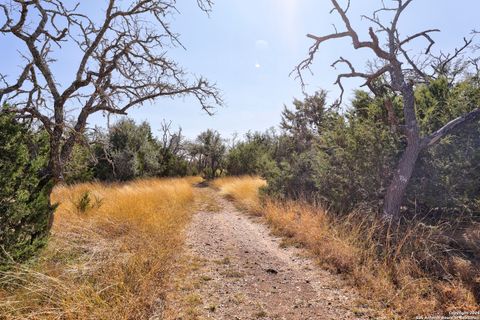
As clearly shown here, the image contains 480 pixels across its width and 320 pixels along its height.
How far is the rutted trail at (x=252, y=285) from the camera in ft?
10.5

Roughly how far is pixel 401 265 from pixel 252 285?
2282 mm

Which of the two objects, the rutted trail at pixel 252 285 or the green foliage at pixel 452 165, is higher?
the green foliage at pixel 452 165

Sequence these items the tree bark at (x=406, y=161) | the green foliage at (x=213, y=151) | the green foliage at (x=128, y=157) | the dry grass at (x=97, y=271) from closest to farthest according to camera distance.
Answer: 1. the dry grass at (x=97, y=271)
2. the tree bark at (x=406, y=161)
3. the green foliage at (x=128, y=157)
4. the green foliage at (x=213, y=151)

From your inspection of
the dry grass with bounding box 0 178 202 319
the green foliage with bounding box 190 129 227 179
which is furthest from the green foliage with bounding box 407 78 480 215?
the green foliage with bounding box 190 129 227 179

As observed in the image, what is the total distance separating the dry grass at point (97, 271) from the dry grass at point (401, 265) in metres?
2.78

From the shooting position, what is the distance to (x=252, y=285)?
398 cm

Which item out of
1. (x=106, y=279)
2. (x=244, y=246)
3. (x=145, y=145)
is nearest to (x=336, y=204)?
(x=244, y=246)

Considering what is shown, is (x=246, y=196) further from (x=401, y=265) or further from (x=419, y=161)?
(x=401, y=265)

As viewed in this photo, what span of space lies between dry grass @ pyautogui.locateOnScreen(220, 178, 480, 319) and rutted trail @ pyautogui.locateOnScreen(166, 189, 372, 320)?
1.14 feet

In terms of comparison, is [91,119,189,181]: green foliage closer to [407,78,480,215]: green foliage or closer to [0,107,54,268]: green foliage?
[0,107,54,268]: green foliage

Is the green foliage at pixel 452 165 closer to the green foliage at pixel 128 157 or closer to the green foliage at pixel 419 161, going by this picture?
the green foliage at pixel 419 161

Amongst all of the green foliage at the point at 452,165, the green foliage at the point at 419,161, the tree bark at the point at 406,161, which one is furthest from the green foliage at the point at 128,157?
the green foliage at the point at 452,165

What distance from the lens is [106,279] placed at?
133 inches

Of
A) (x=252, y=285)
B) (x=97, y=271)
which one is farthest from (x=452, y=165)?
(x=97, y=271)
